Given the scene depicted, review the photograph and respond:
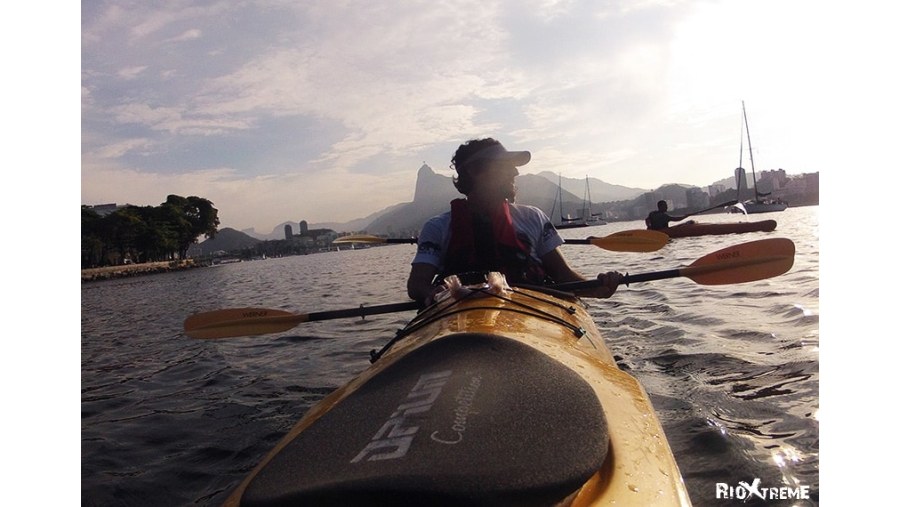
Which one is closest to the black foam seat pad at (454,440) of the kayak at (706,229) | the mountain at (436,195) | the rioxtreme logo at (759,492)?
the rioxtreme logo at (759,492)

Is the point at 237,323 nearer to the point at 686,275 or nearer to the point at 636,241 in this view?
the point at 686,275

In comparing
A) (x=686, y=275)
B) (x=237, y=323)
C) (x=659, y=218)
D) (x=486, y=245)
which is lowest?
(x=237, y=323)

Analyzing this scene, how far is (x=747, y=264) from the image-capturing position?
3.39m

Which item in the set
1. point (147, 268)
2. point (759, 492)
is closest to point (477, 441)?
point (759, 492)

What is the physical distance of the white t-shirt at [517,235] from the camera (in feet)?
11.4

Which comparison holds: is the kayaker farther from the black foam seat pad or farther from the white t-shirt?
the black foam seat pad

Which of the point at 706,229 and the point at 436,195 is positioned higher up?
the point at 436,195

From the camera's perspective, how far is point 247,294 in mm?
11602

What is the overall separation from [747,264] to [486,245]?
1688mm

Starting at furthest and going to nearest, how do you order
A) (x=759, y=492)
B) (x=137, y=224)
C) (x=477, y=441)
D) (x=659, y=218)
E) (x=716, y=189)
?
1. (x=659, y=218)
2. (x=137, y=224)
3. (x=716, y=189)
4. (x=759, y=492)
5. (x=477, y=441)

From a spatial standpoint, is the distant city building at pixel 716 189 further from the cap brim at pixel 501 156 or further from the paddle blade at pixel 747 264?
the cap brim at pixel 501 156

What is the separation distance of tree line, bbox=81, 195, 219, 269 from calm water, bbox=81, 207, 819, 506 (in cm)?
50
